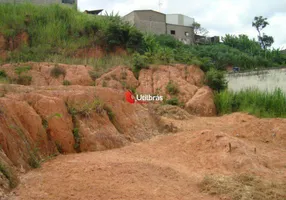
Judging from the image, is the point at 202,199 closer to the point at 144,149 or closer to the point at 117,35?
the point at 144,149

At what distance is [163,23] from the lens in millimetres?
26688

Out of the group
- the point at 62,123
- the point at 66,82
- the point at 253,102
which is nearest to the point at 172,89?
the point at 253,102

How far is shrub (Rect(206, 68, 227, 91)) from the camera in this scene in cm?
1527

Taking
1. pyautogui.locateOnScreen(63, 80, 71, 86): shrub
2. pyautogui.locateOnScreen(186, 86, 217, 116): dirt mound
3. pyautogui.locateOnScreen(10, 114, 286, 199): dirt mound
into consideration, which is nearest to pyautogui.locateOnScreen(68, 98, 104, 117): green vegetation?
pyautogui.locateOnScreen(10, 114, 286, 199): dirt mound

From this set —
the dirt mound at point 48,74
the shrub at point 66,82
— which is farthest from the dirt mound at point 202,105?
the shrub at point 66,82

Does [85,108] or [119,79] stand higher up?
[119,79]

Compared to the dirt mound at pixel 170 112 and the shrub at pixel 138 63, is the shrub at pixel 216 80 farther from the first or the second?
the dirt mound at pixel 170 112

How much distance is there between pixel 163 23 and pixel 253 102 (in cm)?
1482

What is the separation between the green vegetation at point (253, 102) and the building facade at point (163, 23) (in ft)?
38.8

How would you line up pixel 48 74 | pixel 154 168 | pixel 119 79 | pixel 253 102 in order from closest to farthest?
pixel 154 168, pixel 253 102, pixel 48 74, pixel 119 79

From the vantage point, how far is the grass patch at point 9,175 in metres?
4.54

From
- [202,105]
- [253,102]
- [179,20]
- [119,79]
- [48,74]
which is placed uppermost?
[179,20]

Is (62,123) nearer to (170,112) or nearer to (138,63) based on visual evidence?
(170,112)

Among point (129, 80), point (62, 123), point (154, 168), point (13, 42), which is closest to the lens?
point (154, 168)
